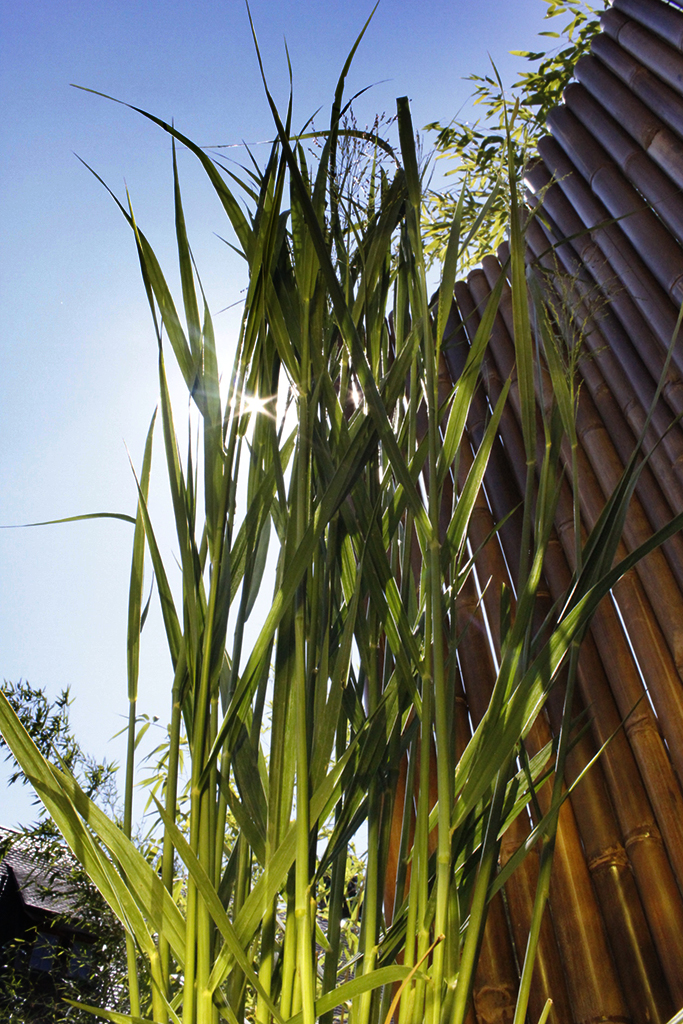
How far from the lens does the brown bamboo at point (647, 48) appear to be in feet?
4.45

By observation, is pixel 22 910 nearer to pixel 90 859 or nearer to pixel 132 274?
pixel 132 274

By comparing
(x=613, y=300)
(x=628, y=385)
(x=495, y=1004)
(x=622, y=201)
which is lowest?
(x=495, y=1004)

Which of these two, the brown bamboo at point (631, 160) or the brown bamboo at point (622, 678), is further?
the brown bamboo at point (631, 160)

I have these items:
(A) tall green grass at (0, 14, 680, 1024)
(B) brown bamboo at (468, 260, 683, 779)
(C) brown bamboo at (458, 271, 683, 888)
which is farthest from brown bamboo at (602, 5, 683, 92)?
(A) tall green grass at (0, 14, 680, 1024)

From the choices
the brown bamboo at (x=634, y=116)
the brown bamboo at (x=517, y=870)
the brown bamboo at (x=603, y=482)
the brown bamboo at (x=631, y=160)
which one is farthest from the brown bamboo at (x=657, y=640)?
the brown bamboo at (x=634, y=116)

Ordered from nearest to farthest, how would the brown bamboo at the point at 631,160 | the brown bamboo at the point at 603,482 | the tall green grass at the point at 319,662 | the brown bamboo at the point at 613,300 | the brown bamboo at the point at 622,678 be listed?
the tall green grass at the point at 319,662 < the brown bamboo at the point at 622,678 < the brown bamboo at the point at 603,482 < the brown bamboo at the point at 613,300 < the brown bamboo at the point at 631,160

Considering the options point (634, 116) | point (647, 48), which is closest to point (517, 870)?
point (634, 116)

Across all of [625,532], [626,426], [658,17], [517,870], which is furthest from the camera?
[658,17]

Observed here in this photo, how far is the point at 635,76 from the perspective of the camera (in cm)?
145

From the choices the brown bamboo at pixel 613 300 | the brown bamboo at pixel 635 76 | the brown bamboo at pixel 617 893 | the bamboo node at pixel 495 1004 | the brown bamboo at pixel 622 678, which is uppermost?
the brown bamboo at pixel 635 76

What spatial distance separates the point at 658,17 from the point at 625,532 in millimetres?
1056

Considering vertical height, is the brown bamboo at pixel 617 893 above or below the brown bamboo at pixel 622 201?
below

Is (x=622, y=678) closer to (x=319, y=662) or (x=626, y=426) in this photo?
(x=626, y=426)

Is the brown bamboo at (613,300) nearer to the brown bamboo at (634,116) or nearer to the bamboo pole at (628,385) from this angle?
the bamboo pole at (628,385)
